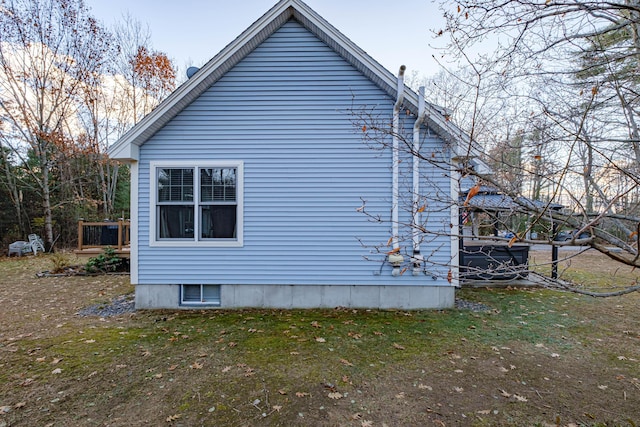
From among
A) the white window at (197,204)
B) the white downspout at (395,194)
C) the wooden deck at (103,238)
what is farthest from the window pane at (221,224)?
the wooden deck at (103,238)

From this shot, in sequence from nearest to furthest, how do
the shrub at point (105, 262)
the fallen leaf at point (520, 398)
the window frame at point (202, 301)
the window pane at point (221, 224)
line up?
1. the fallen leaf at point (520, 398)
2. the window pane at point (221, 224)
3. the window frame at point (202, 301)
4. the shrub at point (105, 262)

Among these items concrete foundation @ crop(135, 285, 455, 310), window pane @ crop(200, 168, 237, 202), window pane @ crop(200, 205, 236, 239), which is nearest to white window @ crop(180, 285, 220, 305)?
concrete foundation @ crop(135, 285, 455, 310)

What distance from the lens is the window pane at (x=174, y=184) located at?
580cm

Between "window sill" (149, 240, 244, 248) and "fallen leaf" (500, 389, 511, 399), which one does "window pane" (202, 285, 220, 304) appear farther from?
"fallen leaf" (500, 389, 511, 399)

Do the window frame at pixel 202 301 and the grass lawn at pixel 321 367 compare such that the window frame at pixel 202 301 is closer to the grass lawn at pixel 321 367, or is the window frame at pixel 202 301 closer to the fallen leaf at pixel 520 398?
the grass lawn at pixel 321 367

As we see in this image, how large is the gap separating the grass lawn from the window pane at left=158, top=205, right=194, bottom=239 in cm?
148

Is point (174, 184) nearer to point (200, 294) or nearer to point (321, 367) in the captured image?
point (200, 294)

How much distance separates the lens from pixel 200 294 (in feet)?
19.7

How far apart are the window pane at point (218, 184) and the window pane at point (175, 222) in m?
0.43

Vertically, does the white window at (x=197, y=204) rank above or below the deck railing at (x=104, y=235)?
above

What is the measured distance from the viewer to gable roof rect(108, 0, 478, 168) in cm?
533

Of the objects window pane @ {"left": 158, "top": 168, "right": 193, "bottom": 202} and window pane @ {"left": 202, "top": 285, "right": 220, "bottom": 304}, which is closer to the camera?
window pane @ {"left": 158, "top": 168, "right": 193, "bottom": 202}

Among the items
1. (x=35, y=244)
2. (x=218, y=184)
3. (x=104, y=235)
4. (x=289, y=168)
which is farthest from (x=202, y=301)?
(x=35, y=244)

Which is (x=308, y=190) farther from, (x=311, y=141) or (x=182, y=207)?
(x=182, y=207)
